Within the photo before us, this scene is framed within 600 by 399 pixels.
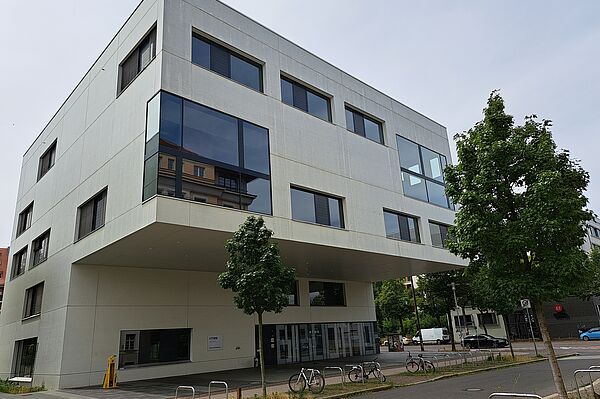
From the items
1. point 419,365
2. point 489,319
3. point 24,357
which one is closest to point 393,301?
point 489,319

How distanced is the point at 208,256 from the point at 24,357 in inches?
539

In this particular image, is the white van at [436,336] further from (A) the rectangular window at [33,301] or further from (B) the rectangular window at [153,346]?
(A) the rectangular window at [33,301]

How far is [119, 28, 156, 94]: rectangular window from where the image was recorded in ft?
58.7

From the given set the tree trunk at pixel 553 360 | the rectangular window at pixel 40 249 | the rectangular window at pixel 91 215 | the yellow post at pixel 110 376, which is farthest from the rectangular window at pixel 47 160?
the tree trunk at pixel 553 360

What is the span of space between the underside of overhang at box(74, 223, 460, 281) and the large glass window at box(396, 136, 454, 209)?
435 cm

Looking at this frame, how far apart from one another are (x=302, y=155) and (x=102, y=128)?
31.4ft

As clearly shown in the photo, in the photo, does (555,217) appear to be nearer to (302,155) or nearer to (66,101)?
(302,155)

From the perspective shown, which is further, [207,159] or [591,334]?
[591,334]

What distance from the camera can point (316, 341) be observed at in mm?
27734

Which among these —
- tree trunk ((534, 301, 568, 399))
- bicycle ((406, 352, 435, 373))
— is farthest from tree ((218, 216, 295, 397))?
bicycle ((406, 352, 435, 373))

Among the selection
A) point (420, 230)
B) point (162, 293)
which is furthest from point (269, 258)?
point (420, 230)

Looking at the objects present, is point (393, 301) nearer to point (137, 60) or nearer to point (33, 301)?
point (33, 301)

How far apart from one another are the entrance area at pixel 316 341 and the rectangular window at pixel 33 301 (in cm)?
1246

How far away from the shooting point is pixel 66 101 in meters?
26.5
